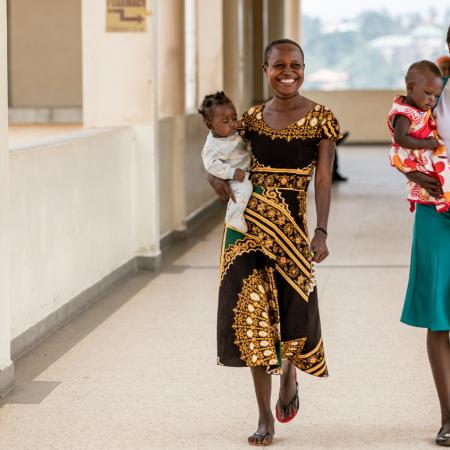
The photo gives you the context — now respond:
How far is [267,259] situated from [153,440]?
0.86m

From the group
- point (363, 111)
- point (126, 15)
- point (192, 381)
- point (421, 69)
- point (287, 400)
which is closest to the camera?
point (421, 69)

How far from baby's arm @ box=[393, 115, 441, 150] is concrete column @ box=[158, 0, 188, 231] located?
5.99 metres

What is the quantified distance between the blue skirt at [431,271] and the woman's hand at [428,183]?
0.08m

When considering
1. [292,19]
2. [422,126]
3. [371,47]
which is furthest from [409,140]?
[371,47]

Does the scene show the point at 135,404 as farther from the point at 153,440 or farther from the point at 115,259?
the point at 115,259

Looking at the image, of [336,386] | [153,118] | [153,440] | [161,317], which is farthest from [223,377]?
[153,118]

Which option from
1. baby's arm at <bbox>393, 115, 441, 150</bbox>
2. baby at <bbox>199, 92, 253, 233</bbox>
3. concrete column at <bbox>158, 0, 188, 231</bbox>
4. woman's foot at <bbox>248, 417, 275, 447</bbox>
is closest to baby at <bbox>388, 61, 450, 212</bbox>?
baby's arm at <bbox>393, 115, 441, 150</bbox>

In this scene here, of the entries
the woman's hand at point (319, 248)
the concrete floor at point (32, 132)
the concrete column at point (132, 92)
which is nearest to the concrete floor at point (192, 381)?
the concrete column at point (132, 92)

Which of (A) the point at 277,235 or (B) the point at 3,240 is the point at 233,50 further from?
(A) the point at 277,235

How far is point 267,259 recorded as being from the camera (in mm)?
4301

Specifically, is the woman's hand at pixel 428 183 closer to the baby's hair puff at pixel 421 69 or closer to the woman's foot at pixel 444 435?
the baby's hair puff at pixel 421 69

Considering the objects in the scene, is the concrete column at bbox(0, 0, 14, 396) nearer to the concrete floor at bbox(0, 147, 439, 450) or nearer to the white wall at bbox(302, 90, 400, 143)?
the concrete floor at bbox(0, 147, 439, 450)

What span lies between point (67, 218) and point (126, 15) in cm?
228

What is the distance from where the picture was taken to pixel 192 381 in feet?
17.8
